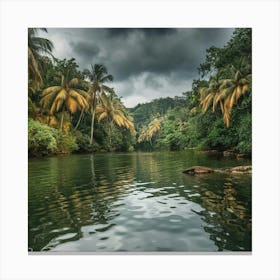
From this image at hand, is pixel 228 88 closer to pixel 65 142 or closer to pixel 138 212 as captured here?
pixel 138 212

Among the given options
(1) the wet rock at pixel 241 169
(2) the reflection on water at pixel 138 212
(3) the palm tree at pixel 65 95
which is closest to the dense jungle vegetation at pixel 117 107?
(3) the palm tree at pixel 65 95

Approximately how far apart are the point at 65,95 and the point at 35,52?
1.18m

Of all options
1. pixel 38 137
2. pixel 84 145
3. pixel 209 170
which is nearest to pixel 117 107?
pixel 38 137

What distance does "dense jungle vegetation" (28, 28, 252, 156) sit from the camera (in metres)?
3.98

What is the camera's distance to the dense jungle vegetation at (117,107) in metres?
3.98

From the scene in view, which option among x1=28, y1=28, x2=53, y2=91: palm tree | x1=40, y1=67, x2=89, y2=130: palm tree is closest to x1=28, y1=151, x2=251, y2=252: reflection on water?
x1=40, y1=67, x2=89, y2=130: palm tree

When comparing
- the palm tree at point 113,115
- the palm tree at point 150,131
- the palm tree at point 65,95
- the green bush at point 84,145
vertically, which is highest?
the palm tree at point 65,95

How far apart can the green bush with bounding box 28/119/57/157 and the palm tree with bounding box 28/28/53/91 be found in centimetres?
58

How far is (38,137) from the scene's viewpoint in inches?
165

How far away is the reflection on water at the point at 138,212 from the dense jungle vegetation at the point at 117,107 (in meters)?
0.76

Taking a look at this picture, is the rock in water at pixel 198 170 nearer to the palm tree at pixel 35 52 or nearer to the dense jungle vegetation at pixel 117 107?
the dense jungle vegetation at pixel 117 107
